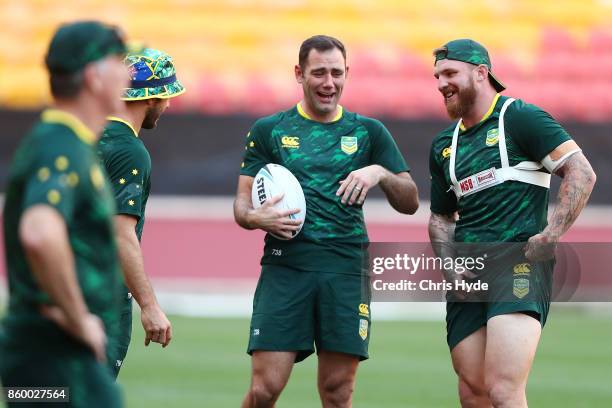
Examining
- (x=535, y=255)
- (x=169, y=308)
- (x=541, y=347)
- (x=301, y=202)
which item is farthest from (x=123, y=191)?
(x=169, y=308)

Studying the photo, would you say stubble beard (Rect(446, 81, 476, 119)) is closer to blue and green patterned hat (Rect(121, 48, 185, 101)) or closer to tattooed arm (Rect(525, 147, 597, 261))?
tattooed arm (Rect(525, 147, 597, 261))

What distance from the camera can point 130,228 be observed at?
18.4ft

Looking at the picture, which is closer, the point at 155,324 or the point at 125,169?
the point at 155,324

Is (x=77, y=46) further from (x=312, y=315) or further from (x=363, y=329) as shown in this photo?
(x=363, y=329)

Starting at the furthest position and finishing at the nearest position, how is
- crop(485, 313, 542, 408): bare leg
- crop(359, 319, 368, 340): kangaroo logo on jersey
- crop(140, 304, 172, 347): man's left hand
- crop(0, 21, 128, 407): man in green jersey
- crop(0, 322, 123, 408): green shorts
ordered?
crop(359, 319, 368, 340): kangaroo logo on jersey < crop(485, 313, 542, 408): bare leg < crop(140, 304, 172, 347): man's left hand < crop(0, 322, 123, 408): green shorts < crop(0, 21, 128, 407): man in green jersey

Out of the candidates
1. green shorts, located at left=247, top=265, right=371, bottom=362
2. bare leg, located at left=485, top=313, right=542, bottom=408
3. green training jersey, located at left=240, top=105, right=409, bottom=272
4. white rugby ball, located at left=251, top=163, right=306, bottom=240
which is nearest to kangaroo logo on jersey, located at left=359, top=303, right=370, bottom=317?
green shorts, located at left=247, top=265, right=371, bottom=362

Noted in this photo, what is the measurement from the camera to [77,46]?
3.82 metres

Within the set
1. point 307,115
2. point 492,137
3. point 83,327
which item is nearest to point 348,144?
point 307,115

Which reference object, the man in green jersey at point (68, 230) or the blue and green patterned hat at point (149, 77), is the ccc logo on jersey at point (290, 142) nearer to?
the blue and green patterned hat at point (149, 77)

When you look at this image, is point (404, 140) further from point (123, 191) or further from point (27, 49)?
point (123, 191)

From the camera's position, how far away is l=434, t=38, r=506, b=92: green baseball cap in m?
6.38

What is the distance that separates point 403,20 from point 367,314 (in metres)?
13.2

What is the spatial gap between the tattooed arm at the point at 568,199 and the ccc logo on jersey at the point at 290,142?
1494 millimetres

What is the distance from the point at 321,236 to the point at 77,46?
290 cm
